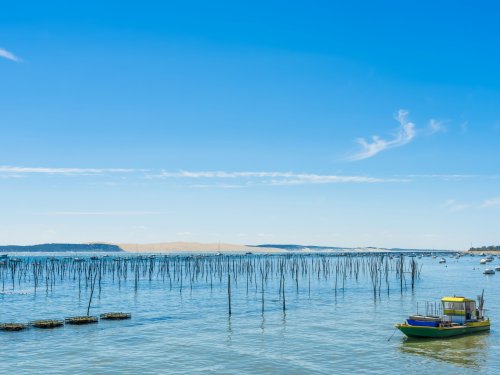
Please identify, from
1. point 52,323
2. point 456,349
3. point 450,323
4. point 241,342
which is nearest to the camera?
point 456,349

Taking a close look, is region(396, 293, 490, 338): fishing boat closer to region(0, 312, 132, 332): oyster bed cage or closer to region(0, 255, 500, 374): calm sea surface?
region(0, 255, 500, 374): calm sea surface

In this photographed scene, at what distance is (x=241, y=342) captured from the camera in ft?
137

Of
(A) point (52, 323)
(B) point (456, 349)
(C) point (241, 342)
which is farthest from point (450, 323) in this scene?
(A) point (52, 323)

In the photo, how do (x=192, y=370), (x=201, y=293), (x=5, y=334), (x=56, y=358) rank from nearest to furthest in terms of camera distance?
(x=192, y=370)
(x=56, y=358)
(x=5, y=334)
(x=201, y=293)

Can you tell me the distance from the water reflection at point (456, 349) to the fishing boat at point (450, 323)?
52cm

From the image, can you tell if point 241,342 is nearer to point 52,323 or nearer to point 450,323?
point 450,323

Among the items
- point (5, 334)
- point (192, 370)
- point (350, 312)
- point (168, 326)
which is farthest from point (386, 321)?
point (5, 334)

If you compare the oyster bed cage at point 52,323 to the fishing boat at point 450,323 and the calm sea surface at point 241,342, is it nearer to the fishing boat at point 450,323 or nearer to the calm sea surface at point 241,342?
the calm sea surface at point 241,342

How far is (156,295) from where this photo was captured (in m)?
79.6

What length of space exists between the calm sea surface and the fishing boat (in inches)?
30.6

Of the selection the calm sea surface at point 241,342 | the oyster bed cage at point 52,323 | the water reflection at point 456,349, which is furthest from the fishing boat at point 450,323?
the oyster bed cage at point 52,323

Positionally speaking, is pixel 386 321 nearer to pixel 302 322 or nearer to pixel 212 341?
pixel 302 322

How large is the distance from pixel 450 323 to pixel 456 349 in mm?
4207

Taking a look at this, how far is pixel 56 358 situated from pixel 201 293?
150 feet
